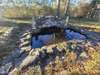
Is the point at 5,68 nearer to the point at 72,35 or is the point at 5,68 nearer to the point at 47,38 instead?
the point at 47,38

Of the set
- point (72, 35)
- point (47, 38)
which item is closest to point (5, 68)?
point (47, 38)

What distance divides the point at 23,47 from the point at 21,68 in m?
2.13

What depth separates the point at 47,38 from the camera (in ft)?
37.1

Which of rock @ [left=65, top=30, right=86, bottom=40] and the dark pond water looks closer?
the dark pond water

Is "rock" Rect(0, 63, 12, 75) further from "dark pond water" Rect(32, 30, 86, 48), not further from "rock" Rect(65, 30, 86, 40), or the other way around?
"rock" Rect(65, 30, 86, 40)

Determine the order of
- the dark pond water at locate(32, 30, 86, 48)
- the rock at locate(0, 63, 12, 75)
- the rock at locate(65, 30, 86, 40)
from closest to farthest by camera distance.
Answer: the rock at locate(0, 63, 12, 75) < the dark pond water at locate(32, 30, 86, 48) < the rock at locate(65, 30, 86, 40)

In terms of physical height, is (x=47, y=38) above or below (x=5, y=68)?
below

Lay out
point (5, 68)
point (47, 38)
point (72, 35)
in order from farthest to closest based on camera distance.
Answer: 1. point (72, 35)
2. point (47, 38)
3. point (5, 68)

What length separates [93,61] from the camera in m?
8.70

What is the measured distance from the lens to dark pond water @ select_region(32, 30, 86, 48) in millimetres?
10469

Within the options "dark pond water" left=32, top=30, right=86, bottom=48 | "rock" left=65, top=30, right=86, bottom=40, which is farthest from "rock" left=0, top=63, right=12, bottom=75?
"rock" left=65, top=30, right=86, bottom=40

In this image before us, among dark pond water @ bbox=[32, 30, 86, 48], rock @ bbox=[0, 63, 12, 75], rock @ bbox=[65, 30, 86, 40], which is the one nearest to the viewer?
rock @ bbox=[0, 63, 12, 75]

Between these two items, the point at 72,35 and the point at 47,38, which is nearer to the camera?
the point at 47,38

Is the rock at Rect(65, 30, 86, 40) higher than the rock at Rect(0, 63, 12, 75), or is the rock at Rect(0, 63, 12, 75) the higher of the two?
the rock at Rect(0, 63, 12, 75)
